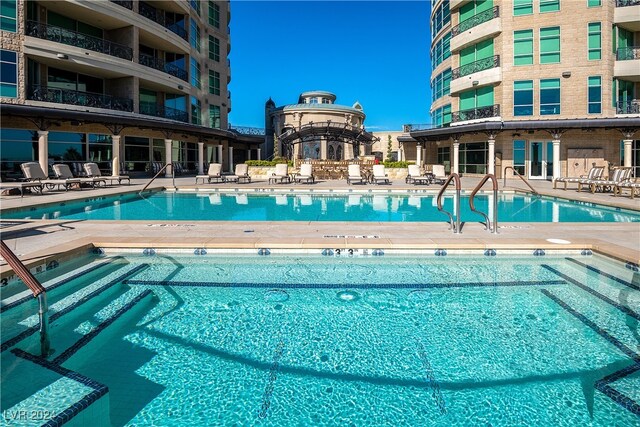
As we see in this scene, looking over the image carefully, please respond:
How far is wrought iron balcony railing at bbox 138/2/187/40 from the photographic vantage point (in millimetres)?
27188

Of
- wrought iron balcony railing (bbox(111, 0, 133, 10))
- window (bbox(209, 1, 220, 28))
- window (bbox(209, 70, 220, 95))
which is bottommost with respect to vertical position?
window (bbox(209, 70, 220, 95))

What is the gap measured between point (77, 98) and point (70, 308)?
22.2 metres

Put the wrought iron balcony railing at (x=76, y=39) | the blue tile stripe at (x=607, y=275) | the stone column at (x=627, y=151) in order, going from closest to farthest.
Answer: the blue tile stripe at (x=607, y=275) → the wrought iron balcony railing at (x=76, y=39) → the stone column at (x=627, y=151)

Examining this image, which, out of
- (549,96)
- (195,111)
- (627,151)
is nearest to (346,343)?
(627,151)

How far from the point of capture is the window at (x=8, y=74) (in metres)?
19.9

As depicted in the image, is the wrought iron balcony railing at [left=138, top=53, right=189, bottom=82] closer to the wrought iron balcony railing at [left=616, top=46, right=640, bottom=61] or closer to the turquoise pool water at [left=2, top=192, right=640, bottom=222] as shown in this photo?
the turquoise pool water at [left=2, top=192, right=640, bottom=222]

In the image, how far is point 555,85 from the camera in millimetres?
26156

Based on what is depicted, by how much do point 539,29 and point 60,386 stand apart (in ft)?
101

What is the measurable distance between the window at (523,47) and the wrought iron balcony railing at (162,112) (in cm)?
2335

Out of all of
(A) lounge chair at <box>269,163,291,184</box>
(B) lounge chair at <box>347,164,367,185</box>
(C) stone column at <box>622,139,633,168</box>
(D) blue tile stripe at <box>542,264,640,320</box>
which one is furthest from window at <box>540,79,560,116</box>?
(D) blue tile stripe at <box>542,264,640,320</box>

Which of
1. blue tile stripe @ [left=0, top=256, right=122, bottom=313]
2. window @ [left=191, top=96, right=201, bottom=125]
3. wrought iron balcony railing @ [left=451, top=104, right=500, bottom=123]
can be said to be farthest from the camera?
window @ [left=191, top=96, right=201, bottom=125]

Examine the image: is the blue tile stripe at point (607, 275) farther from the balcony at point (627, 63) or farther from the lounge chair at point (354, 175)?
the balcony at point (627, 63)

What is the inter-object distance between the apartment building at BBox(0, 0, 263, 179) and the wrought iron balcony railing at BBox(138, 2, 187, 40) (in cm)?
9

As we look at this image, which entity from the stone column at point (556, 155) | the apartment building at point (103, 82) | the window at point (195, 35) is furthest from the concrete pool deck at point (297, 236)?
the window at point (195, 35)
